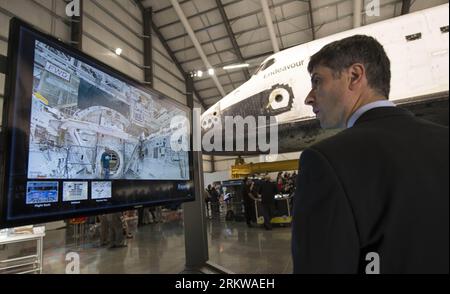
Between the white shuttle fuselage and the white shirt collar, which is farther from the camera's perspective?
the white shuttle fuselage

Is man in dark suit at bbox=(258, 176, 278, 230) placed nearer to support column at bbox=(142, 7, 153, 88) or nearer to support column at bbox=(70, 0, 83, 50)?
support column at bbox=(70, 0, 83, 50)

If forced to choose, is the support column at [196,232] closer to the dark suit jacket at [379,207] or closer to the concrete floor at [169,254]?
the concrete floor at [169,254]

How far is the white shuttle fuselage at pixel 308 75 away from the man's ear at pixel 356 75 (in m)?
0.38

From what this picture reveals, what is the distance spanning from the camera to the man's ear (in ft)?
3.79

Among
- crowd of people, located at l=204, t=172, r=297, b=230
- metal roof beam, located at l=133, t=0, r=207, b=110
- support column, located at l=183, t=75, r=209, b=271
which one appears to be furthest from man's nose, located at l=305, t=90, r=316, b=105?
metal roof beam, located at l=133, t=0, r=207, b=110

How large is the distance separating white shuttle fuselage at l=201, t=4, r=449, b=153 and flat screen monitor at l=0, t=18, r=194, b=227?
7.40 feet

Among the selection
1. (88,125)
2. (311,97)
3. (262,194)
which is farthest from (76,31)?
(311,97)

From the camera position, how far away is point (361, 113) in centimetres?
109

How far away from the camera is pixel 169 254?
605cm

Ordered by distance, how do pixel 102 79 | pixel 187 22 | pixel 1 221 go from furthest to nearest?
1. pixel 187 22
2. pixel 102 79
3. pixel 1 221

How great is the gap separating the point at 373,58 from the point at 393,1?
16.3 metres
